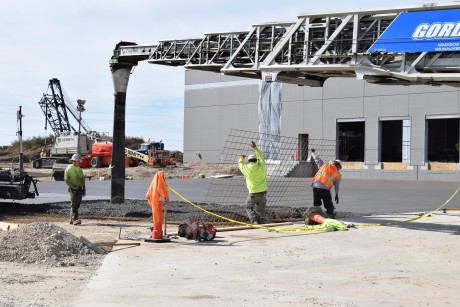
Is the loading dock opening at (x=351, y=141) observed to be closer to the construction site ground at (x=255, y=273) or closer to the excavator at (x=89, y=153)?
the excavator at (x=89, y=153)

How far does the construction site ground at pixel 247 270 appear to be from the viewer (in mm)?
9648

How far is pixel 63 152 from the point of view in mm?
71375

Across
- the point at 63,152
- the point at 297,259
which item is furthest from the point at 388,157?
the point at 297,259

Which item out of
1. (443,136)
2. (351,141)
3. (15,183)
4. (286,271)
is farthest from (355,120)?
(286,271)

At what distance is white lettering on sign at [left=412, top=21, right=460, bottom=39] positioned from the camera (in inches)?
688

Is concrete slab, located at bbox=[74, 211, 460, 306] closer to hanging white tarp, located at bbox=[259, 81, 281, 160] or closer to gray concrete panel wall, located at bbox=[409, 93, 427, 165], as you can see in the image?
gray concrete panel wall, located at bbox=[409, 93, 427, 165]

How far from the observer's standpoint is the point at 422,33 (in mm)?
17984

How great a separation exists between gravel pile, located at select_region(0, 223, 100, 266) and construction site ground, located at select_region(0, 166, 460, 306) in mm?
35

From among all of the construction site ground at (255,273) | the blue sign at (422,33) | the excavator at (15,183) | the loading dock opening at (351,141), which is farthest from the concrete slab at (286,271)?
the loading dock opening at (351,141)

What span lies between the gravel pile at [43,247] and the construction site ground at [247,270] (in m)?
0.03

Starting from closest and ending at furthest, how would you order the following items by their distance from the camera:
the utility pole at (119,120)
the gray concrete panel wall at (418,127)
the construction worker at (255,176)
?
1. the construction worker at (255,176)
2. the utility pole at (119,120)
3. the gray concrete panel wall at (418,127)

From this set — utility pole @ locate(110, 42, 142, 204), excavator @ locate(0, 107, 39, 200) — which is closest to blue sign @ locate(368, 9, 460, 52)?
utility pole @ locate(110, 42, 142, 204)

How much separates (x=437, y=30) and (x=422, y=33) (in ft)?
1.21

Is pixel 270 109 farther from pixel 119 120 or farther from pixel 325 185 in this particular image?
pixel 325 185
